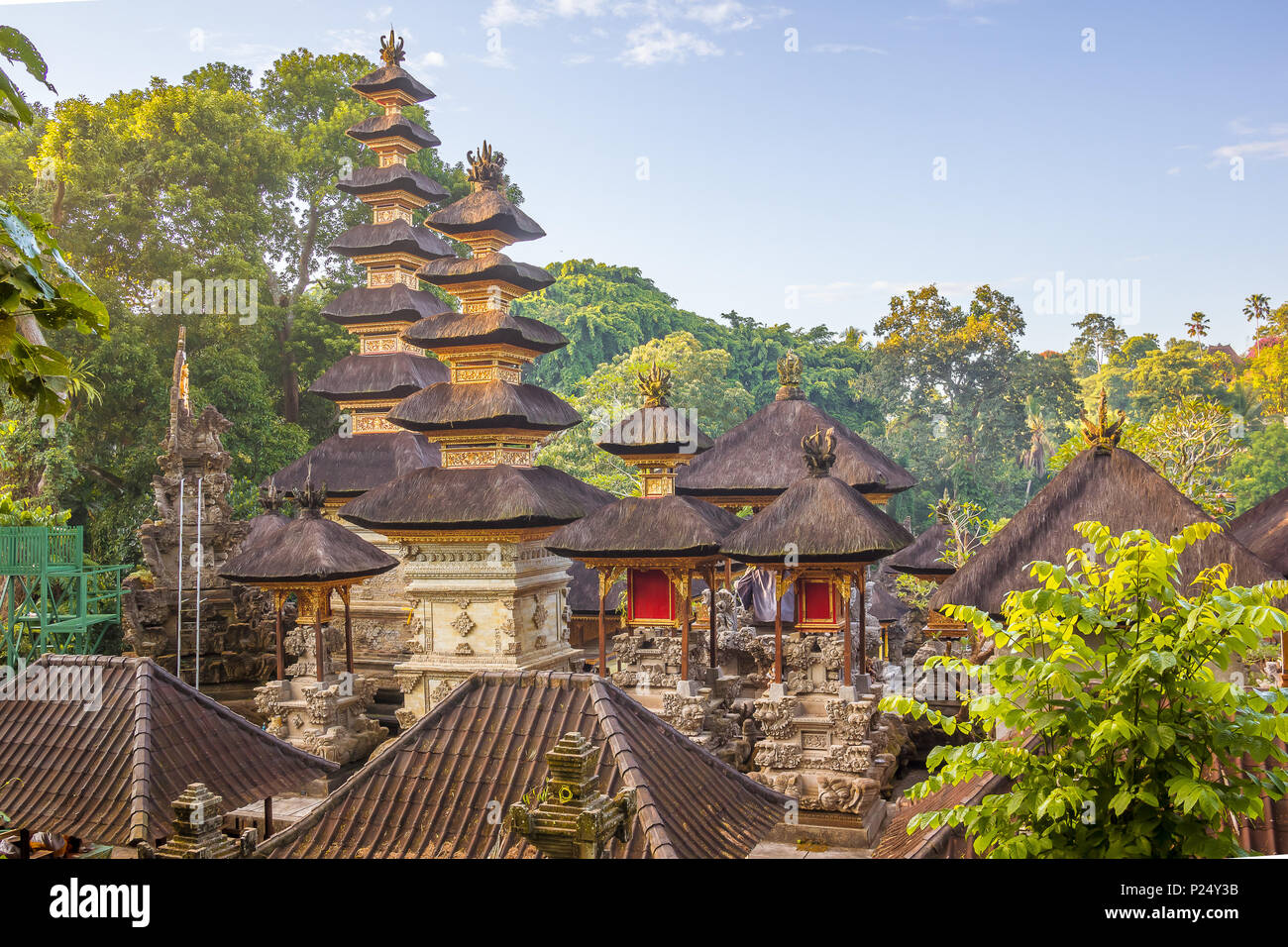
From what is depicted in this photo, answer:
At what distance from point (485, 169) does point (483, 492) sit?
575 centimetres

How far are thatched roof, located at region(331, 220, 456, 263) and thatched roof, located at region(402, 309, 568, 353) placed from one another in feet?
16.1

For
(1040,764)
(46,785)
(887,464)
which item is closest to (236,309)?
(887,464)

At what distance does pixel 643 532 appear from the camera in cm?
1361

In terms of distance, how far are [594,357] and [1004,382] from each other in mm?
15562

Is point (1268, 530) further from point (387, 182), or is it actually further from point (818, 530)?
point (387, 182)

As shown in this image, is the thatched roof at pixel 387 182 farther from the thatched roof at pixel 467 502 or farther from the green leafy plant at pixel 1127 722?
the green leafy plant at pixel 1127 722

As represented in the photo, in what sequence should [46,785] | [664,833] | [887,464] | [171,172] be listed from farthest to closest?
[171,172]
[887,464]
[46,785]
[664,833]

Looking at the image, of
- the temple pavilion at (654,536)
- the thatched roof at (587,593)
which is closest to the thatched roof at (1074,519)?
the temple pavilion at (654,536)

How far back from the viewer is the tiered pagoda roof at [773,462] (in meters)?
16.2

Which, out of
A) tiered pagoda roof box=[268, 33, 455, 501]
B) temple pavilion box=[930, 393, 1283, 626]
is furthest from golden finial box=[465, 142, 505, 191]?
temple pavilion box=[930, 393, 1283, 626]

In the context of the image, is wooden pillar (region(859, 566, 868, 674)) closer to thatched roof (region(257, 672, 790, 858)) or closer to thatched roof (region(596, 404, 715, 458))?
thatched roof (region(596, 404, 715, 458))

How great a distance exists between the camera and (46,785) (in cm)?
689

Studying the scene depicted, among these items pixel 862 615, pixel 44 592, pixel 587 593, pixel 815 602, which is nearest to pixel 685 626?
pixel 815 602
